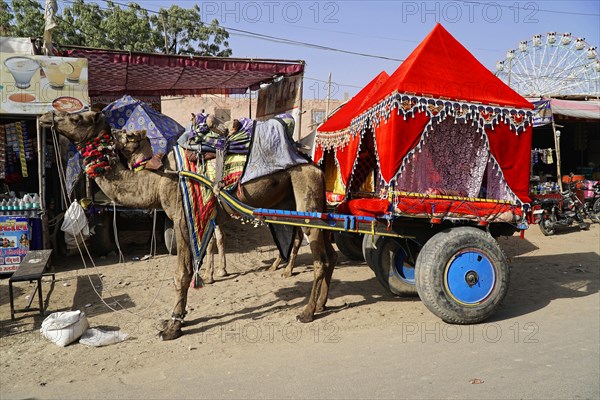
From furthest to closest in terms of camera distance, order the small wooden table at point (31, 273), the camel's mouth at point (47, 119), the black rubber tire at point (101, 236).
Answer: the black rubber tire at point (101, 236) → the small wooden table at point (31, 273) → the camel's mouth at point (47, 119)

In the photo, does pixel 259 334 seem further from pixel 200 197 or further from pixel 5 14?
pixel 5 14

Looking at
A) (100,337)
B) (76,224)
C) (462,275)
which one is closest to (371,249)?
(462,275)

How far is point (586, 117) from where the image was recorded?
11875mm

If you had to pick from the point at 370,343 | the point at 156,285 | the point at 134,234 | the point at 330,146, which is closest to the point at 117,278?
the point at 156,285

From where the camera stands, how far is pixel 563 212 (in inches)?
447

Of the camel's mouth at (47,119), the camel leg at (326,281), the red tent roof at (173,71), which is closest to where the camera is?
the camel's mouth at (47,119)

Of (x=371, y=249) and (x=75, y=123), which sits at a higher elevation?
(x=75, y=123)

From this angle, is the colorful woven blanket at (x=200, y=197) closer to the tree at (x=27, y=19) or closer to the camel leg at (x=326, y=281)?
the camel leg at (x=326, y=281)

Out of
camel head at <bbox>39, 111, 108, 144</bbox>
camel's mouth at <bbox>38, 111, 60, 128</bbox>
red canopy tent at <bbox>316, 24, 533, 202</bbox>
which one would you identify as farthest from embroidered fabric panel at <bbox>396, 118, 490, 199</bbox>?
camel's mouth at <bbox>38, 111, 60, 128</bbox>

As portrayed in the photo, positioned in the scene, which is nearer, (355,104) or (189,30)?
(355,104)

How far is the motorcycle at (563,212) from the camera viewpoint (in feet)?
34.9

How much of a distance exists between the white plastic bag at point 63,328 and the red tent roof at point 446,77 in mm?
3584

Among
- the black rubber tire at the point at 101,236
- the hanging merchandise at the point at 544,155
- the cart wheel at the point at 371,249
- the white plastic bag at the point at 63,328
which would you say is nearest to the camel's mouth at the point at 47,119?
the white plastic bag at the point at 63,328

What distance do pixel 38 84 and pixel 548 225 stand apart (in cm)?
1057
